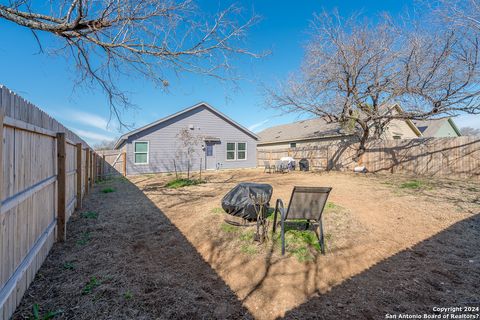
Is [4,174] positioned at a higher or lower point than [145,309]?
higher

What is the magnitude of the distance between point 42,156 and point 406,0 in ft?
33.6

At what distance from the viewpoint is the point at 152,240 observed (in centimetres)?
393

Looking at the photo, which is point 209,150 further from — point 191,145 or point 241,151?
point 241,151

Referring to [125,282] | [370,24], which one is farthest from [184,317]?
[370,24]

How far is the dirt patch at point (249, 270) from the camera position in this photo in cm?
226

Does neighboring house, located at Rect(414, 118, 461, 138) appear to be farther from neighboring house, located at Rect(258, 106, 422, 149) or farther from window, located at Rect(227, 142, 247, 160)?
window, located at Rect(227, 142, 247, 160)

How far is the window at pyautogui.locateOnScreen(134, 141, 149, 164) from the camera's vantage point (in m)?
14.8

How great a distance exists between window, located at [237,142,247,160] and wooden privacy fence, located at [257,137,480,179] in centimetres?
521

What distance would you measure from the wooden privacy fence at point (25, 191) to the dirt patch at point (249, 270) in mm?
313

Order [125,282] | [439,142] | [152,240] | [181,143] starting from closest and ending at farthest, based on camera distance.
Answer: [125,282]
[152,240]
[439,142]
[181,143]

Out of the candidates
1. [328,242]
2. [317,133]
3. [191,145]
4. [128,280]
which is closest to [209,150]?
[191,145]

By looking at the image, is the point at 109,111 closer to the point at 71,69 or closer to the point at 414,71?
the point at 71,69

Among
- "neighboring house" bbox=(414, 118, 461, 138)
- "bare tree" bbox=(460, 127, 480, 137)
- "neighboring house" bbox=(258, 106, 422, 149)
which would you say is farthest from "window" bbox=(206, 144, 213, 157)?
"bare tree" bbox=(460, 127, 480, 137)

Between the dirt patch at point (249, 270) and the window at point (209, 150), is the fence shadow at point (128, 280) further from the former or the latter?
the window at point (209, 150)
